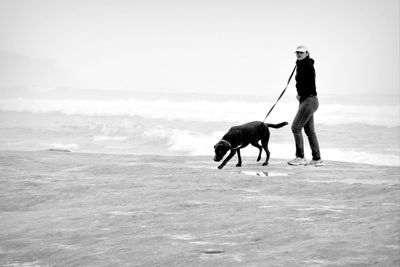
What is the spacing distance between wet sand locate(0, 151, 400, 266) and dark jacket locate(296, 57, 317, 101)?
151cm

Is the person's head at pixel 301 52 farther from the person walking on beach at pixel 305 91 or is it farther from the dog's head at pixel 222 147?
the dog's head at pixel 222 147

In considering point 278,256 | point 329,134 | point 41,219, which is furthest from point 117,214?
point 329,134

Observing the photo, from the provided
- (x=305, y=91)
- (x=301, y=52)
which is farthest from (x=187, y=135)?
(x=301, y=52)

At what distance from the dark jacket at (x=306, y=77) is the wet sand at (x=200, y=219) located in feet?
4.95

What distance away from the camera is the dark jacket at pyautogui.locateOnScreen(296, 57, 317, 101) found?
32.6ft

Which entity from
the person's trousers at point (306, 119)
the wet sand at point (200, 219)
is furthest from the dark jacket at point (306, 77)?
the wet sand at point (200, 219)

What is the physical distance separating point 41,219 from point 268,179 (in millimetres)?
3484

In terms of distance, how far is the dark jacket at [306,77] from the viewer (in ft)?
32.6

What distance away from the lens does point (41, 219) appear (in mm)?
6059

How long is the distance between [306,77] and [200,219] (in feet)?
16.5

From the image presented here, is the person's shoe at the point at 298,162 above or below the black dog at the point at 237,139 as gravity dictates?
below

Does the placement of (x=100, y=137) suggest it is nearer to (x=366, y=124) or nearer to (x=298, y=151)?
(x=366, y=124)

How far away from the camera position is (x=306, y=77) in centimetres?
993

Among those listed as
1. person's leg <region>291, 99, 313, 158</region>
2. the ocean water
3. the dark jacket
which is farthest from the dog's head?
the ocean water
